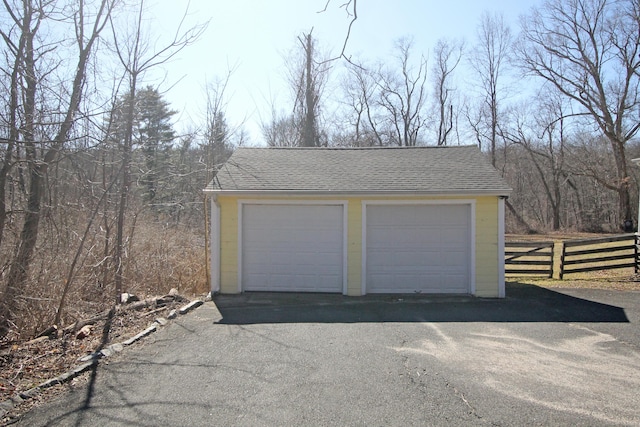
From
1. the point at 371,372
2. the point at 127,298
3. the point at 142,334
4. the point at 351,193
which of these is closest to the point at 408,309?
the point at 351,193

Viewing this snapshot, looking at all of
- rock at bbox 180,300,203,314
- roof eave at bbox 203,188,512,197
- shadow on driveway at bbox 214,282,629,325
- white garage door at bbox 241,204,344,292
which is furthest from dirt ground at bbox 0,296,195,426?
roof eave at bbox 203,188,512,197

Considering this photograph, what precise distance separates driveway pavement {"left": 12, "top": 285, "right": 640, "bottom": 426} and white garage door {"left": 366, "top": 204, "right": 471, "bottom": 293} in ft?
5.89

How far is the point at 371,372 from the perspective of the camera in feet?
16.3

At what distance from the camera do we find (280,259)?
401 inches

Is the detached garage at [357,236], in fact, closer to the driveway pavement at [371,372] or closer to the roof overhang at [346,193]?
the roof overhang at [346,193]

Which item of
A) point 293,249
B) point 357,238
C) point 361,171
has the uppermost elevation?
point 361,171

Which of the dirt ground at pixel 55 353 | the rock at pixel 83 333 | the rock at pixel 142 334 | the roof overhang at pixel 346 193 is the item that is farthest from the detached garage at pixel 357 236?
the rock at pixel 83 333

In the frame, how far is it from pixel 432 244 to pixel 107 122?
23.0 feet

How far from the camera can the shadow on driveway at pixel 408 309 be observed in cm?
777

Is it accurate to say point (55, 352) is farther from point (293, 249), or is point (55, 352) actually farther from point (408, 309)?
point (408, 309)

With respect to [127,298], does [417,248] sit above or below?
above

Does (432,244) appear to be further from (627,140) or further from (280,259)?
(627,140)

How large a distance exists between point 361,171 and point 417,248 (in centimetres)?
229

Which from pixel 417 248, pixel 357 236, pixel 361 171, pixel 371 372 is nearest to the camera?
pixel 371 372
